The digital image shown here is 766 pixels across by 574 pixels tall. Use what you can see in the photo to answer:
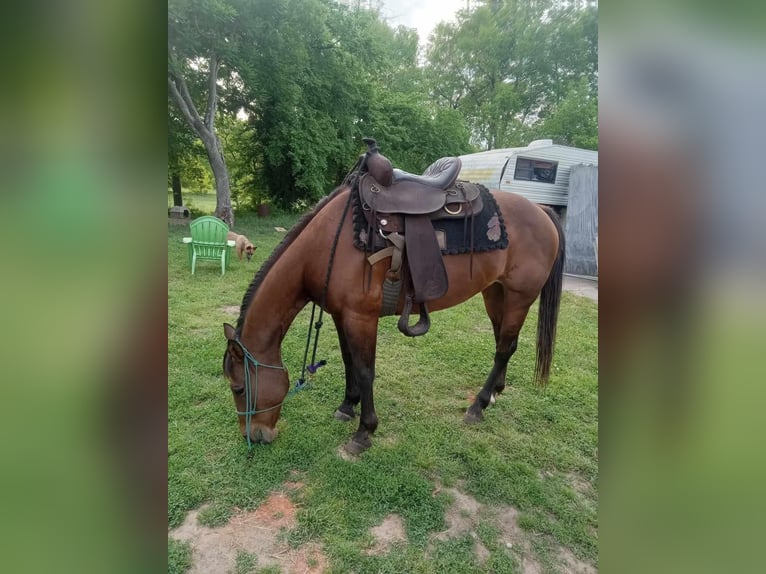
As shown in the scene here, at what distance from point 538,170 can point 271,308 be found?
996cm

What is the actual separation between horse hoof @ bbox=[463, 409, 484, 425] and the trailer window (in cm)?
862

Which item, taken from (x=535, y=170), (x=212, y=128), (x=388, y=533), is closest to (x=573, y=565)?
(x=388, y=533)

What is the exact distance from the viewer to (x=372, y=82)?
1606cm

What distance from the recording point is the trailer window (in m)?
10.2

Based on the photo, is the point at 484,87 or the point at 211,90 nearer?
the point at 211,90

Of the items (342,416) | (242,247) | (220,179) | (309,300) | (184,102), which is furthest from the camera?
(220,179)

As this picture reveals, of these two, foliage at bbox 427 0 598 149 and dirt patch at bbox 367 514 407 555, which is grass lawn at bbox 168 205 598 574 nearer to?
dirt patch at bbox 367 514 407 555

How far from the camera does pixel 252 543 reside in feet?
6.13

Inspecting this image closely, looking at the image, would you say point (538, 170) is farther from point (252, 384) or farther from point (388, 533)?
point (388, 533)

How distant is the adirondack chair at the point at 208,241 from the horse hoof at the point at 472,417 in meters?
5.39

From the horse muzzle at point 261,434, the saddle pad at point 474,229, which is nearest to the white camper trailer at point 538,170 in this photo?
the saddle pad at point 474,229

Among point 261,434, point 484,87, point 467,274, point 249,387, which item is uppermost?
point 484,87
